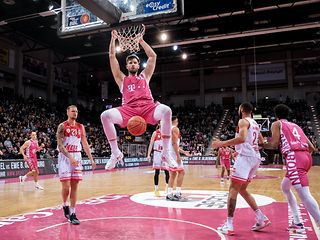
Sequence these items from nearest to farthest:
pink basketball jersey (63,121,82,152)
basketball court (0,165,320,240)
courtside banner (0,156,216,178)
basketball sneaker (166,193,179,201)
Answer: basketball court (0,165,320,240) → pink basketball jersey (63,121,82,152) → basketball sneaker (166,193,179,201) → courtside banner (0,156,216,178)

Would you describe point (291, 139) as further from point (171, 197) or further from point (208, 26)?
point (208, 26)

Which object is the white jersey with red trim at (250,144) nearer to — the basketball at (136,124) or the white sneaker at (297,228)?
the white sneaker at (297,228)

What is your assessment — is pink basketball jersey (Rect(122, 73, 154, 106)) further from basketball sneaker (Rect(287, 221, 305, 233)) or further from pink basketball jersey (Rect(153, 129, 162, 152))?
pink basketball jersey (Rect(153, 129, 162, 152))

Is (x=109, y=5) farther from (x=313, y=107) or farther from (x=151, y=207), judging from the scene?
(x=313, y=107)

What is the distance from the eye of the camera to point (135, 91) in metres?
4.71

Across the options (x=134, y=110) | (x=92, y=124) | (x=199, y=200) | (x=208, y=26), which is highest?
(x=208, y=26)

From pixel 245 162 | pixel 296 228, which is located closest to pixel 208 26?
pixel 245 162

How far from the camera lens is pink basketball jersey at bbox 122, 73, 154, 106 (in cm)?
466

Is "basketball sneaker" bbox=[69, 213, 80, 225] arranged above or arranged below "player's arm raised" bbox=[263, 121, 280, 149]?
below

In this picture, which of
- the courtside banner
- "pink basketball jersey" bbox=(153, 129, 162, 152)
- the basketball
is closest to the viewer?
the basketball

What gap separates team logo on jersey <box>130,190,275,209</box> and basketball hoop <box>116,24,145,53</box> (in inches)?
140

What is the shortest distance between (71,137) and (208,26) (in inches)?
678

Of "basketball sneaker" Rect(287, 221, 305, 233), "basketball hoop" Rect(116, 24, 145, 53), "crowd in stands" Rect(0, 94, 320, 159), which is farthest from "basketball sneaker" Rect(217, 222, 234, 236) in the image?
"crowd in stands" Rect(0, 94, 320, 159)

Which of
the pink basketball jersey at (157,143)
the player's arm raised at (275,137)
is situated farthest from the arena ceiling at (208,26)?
the player's arm raised at (275,137)
